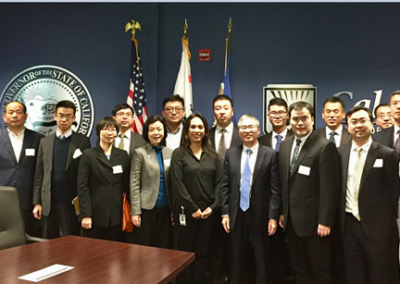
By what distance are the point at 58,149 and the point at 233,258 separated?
6.83 feet

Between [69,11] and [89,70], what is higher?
[69,11]

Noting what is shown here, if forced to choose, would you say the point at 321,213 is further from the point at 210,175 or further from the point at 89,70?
the point at 89,70

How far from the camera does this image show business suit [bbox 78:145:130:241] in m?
3.05

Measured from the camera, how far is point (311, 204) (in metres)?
2.74

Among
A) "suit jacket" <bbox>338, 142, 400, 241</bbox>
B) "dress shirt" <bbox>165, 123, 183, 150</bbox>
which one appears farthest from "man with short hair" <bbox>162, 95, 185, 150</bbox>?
"suit jacket" <bbox>338, 142, 400, 241</bbox>

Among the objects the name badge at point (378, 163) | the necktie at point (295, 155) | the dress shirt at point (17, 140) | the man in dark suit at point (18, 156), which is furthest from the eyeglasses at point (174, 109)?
the name badge at point (378, 163)

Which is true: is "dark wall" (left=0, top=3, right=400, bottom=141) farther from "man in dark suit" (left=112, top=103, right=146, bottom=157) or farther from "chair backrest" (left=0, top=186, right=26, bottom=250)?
"chair backrest" (left=0, top=186, right=26, bottom=250)

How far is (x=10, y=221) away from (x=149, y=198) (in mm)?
1165

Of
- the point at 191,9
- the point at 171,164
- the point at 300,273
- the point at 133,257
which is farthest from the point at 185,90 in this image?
the point at 133,257

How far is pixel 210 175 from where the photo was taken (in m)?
3.11

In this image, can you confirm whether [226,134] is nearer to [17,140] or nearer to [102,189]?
[102,189]

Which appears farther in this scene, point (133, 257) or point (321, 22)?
point (321, 22)

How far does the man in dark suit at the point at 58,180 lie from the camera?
3459 millimetres

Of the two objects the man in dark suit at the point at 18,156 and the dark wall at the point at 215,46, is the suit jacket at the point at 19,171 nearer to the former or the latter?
the man in dark suit at the point at 18,156
